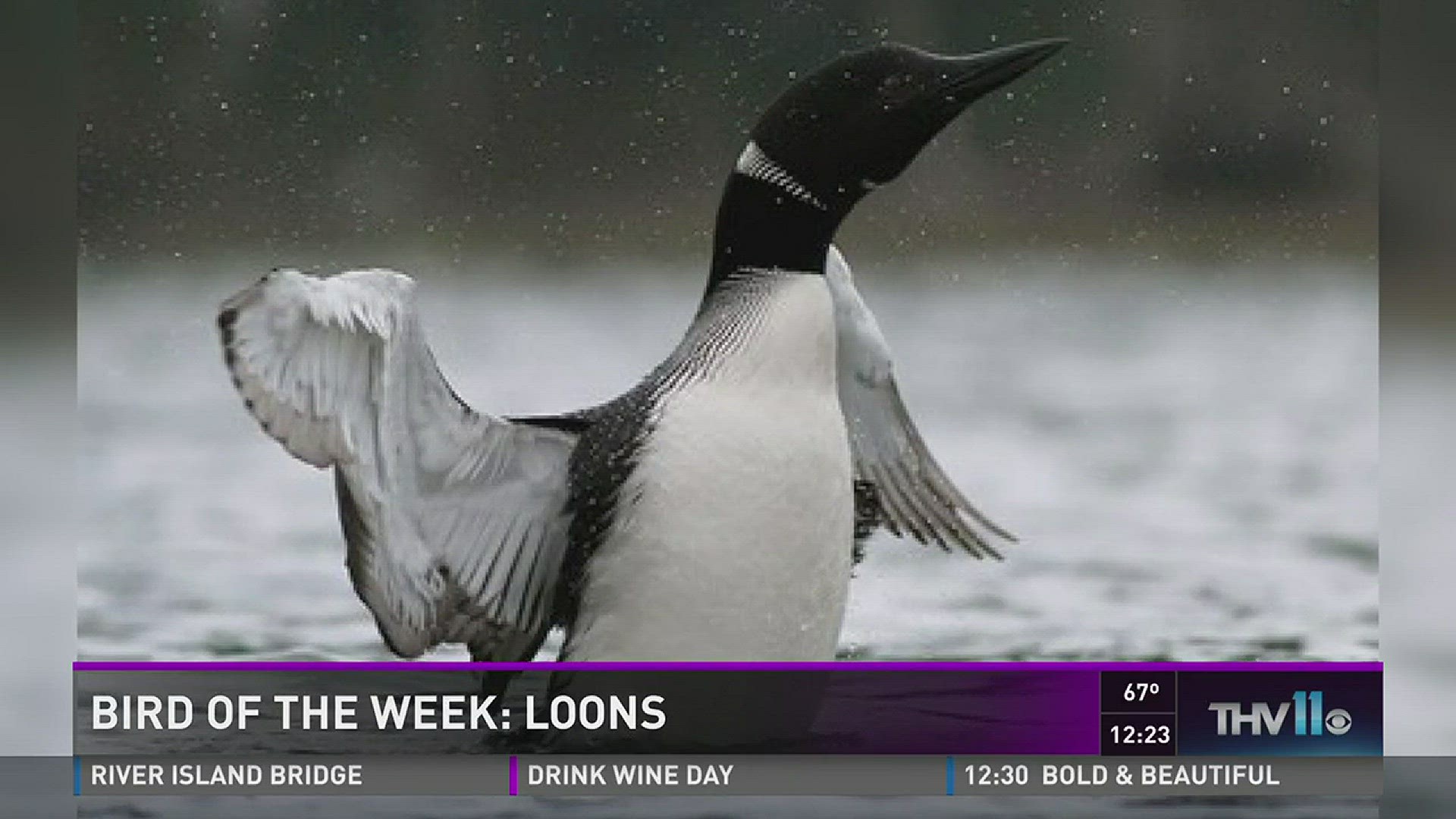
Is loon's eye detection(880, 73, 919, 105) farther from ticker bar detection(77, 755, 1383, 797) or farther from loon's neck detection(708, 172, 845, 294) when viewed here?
ticker bar detection(77, 755, 1383, 797)

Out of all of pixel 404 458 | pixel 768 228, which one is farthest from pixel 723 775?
pixel 768 228

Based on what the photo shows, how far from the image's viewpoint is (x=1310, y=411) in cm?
270

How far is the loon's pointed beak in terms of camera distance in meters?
2.65

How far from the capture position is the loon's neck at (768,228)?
2.72 m

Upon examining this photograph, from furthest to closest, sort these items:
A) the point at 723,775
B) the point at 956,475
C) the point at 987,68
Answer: the point at 956,475 < the point at 987,68 < the point at 723,775

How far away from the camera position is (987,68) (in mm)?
2670

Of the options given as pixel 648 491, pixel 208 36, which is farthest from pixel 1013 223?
pixel 208 36

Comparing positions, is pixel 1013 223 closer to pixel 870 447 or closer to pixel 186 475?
pixel 870 447

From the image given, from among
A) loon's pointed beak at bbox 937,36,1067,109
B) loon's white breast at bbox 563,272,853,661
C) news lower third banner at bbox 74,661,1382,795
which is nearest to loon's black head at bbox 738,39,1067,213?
loon's pointed beak at bbox 937,36,1067,109

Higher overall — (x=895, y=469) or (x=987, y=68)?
(x=987, y=68)

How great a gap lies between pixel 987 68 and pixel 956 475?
0.40 metres

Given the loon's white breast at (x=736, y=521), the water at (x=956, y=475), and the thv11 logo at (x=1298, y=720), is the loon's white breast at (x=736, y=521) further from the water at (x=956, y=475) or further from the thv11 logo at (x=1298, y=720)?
the thv11 logo at (x=1298, y=720)

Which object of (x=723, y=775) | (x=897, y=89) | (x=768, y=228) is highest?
(x=897, y=89)

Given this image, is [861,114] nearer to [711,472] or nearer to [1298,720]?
[711,472]
